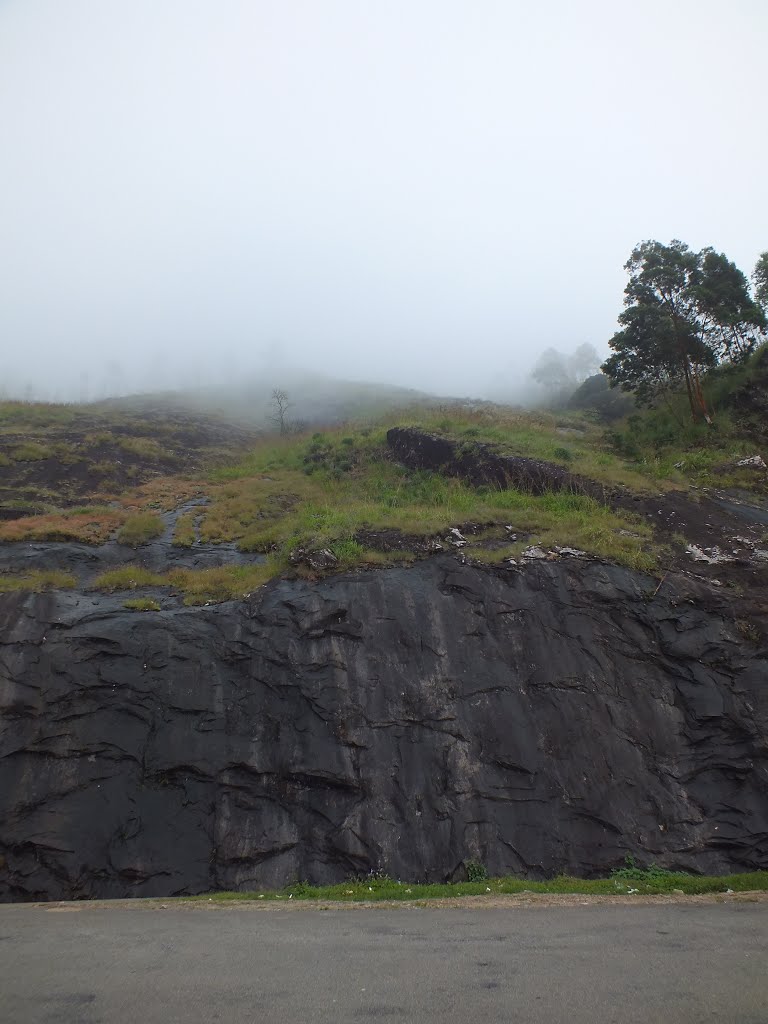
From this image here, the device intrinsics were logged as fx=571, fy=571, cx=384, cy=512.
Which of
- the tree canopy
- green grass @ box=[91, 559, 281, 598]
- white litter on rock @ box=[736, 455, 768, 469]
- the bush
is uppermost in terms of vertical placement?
the tree canopy

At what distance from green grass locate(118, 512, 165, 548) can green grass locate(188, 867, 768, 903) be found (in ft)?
34.9

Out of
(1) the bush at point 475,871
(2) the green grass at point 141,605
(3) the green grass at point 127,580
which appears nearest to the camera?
(1) the bush at point 475,871

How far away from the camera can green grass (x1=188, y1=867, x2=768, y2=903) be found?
8.80 metres

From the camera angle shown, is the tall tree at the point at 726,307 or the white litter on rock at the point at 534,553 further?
the tall tree at the point at 726,307

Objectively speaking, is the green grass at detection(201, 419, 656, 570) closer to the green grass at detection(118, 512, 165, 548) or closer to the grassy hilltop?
the grassy hilltop

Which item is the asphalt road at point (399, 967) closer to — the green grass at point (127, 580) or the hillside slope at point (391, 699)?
the hillside slope at point (391, 699)

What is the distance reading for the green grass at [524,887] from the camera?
880 centimetres

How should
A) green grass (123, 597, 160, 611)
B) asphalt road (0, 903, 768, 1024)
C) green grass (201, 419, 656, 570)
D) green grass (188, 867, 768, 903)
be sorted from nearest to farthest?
asphalt road (0, 903, 768, 1024) → green grass (188, 867, 768, 903) → green grass (123, 597, 160, 611) → green grass (201, 419, 656, 570)

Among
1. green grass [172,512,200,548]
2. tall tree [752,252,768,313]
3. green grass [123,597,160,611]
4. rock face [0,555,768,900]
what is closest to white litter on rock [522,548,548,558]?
rock face [0,555,768,900]

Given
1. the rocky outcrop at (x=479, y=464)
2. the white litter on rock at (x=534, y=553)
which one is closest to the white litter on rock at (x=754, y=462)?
the rocky outcrop at (x=479, y=464)

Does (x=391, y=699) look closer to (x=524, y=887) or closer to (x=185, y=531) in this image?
(x=524, y=887)

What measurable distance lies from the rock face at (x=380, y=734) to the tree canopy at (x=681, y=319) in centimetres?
1414

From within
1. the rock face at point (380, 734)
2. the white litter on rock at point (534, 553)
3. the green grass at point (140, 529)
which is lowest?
the rock face at point (380, 734)

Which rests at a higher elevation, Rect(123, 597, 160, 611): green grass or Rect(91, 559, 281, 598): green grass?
Rect(91, 559, 281, 598): green grass
